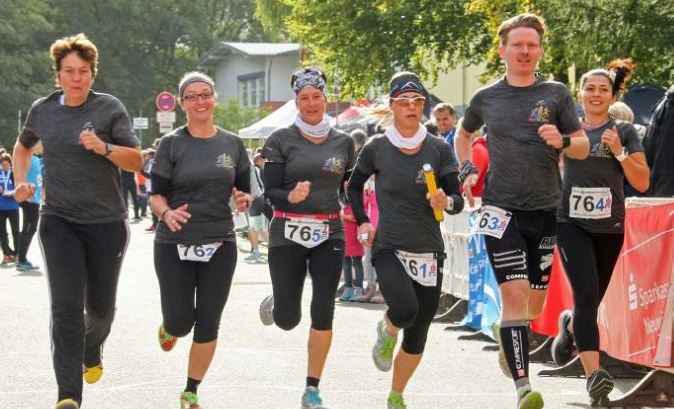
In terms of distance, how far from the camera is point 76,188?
8539 mm

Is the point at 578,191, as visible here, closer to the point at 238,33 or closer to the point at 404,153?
the point at 404,153

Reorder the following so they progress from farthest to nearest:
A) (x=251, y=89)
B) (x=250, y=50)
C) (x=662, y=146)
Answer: (x=251, y=89), (x=250, y=50), (x=662, y=146)

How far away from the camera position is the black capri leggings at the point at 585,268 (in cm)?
Result: 926

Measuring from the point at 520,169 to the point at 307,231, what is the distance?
135 cm

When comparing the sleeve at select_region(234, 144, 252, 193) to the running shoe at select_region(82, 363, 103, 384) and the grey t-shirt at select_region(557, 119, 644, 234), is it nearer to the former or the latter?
the running shoe at select_region(82, 363, 103, 384)

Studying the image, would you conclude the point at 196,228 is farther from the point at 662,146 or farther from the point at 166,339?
the point at 662,146

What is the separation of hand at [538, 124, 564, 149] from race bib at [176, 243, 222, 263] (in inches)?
77.6

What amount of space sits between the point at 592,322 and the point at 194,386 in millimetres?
2385

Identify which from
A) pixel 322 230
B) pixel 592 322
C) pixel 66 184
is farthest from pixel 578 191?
pixel 66 184

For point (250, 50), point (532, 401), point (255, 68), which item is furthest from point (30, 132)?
point (255, 68)

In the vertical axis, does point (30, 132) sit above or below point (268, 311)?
above

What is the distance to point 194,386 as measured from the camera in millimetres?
8828

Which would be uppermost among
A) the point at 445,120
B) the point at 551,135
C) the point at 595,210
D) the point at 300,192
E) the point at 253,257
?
the point at 551,135

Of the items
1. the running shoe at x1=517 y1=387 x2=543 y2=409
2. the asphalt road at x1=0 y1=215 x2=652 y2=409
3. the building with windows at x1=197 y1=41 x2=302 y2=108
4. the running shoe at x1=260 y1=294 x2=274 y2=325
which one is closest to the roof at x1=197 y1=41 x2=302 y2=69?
the building with windows at x1=197 y1=41 x2=302 y2=108
